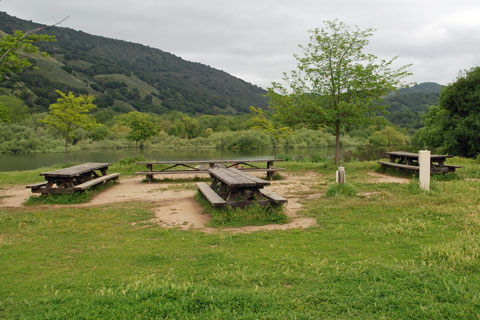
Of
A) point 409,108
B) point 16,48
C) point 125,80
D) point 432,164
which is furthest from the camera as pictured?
point 125,80

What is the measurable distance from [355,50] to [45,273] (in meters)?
14.3

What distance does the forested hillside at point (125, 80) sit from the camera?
91.9 metres

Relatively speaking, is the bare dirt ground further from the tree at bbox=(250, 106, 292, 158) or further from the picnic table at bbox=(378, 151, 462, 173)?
the tree at bbox=(250, 106, 292, 158)

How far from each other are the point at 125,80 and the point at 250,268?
136 meters

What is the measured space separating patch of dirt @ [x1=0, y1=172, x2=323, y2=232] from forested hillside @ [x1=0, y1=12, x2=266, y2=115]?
71924mm

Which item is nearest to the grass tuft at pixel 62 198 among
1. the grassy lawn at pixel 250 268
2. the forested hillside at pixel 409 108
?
the grassy lawn at pixel 250 268

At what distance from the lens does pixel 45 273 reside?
3484mm

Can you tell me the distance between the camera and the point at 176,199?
27.4 ft

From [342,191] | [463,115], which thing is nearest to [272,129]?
[463,115]

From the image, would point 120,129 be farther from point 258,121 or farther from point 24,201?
point 24,201

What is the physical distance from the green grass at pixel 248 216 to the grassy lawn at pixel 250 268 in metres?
0.64

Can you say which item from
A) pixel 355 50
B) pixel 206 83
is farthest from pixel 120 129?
pixel 206 83

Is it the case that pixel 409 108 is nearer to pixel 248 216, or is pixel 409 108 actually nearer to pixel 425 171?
pixel 425 171

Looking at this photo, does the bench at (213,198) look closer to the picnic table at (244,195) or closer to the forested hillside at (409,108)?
the picnic table at (244,195)
